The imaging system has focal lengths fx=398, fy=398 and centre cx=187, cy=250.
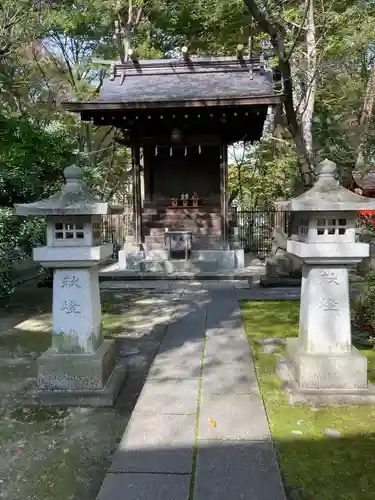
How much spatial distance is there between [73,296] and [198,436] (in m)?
1.78

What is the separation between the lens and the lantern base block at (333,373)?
3.69m

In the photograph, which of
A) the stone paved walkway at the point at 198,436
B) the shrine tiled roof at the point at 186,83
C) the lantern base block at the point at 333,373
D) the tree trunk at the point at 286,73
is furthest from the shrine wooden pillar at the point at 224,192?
the lantern base block at the point at 333,373

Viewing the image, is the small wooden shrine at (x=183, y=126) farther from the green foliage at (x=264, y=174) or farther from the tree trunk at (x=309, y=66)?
the green foliage at (x=264, y=174)

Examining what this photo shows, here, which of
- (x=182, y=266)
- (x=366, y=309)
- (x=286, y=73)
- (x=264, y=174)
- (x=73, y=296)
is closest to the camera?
(x=73, y=296)

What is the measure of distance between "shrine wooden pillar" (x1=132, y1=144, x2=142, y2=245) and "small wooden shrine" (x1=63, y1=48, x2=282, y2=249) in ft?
0.10

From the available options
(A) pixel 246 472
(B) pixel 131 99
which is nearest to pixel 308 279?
(A) pixel 246 472

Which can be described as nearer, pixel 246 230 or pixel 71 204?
pixel 71 204

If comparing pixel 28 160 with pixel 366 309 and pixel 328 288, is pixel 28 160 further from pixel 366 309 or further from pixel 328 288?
pixel 366 309

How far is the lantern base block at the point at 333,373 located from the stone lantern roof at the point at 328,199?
1.38 m

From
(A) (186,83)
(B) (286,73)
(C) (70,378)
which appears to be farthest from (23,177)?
(A) (186,83)

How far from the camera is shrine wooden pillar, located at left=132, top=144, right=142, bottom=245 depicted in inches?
465

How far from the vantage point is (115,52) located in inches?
692

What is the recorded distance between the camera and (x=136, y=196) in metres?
11.8

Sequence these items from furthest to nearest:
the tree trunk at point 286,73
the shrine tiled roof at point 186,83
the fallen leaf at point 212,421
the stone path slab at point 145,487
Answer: the shrine tiled roof at point 186,83, the tree trunk at point 286,73, the fallen leaf at point 212,421, the stone path slab at point 145,487
